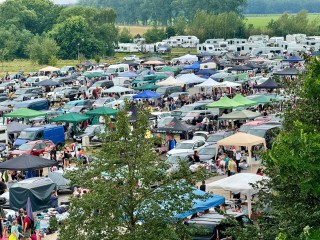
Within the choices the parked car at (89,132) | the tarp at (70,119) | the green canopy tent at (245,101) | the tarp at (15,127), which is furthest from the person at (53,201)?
the green canopy tent at (245,101)

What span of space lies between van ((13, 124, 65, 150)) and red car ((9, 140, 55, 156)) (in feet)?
4.83

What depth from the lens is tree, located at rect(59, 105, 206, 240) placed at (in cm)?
1426

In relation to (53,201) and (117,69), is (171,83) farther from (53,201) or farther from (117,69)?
(53,201)

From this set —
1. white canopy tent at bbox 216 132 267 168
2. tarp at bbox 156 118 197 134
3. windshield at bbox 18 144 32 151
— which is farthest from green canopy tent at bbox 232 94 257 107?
windshield at bbox 18 144 32 151

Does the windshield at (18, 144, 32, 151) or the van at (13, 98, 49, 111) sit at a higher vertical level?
the windshield at (18, 144, 32, 151)

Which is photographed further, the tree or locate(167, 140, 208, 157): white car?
locate(167, 140, 208, 157): white car

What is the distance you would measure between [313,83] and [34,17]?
10336 centimetres

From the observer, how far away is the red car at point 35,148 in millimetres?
30445

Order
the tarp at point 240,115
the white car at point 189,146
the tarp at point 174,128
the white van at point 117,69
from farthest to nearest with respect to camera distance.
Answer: the white van at point 117,69 < the tarp at point 240,115 < the tarp at point 174,128 < the white car at point 189,146

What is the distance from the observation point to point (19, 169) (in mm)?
25000

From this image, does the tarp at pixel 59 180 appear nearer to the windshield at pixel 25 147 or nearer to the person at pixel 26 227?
the person at pixel 26 227

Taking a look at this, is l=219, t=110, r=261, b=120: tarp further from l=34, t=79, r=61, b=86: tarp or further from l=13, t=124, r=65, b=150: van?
l=34, t=79, r=61, b=86: tarp

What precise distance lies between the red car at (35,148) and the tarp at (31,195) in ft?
26.1

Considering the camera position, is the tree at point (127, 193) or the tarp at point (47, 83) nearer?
the tree at point (127, 193)
